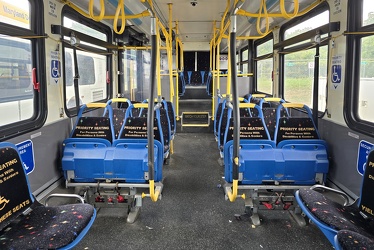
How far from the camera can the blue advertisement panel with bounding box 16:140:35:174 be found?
3.19 meters

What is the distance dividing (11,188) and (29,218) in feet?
0.80

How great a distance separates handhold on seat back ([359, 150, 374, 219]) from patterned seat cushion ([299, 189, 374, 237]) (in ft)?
0.17

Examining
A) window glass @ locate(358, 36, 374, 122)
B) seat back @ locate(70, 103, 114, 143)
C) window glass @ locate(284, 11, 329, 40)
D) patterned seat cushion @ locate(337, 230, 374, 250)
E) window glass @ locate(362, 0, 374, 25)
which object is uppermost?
window glass @ locate(284, 11, 329, 40)

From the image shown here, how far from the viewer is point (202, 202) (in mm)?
3678

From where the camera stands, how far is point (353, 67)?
11.0 feet

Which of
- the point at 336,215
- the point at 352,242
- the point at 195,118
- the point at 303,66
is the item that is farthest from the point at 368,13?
the point at 195,118

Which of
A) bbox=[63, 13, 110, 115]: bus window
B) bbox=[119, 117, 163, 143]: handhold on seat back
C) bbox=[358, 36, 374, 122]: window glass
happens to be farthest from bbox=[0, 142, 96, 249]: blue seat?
bbox=[358, 36, 374, 122]: window glass

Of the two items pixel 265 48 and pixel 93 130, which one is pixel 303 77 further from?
pixel 93 130

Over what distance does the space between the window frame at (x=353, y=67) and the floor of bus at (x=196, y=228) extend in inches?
49.2

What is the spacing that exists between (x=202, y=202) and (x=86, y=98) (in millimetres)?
2964

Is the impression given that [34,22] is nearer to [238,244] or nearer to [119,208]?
[119,208]

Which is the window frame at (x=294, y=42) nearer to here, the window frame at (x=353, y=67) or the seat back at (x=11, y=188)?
the window frame at (x=353, y=67)

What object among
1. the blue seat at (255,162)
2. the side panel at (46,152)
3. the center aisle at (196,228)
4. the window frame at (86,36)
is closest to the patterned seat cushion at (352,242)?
the center aisle at (196,228)

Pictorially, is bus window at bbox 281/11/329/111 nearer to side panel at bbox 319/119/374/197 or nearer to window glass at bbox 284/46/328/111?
window glass at bbox 284/46/328/111
